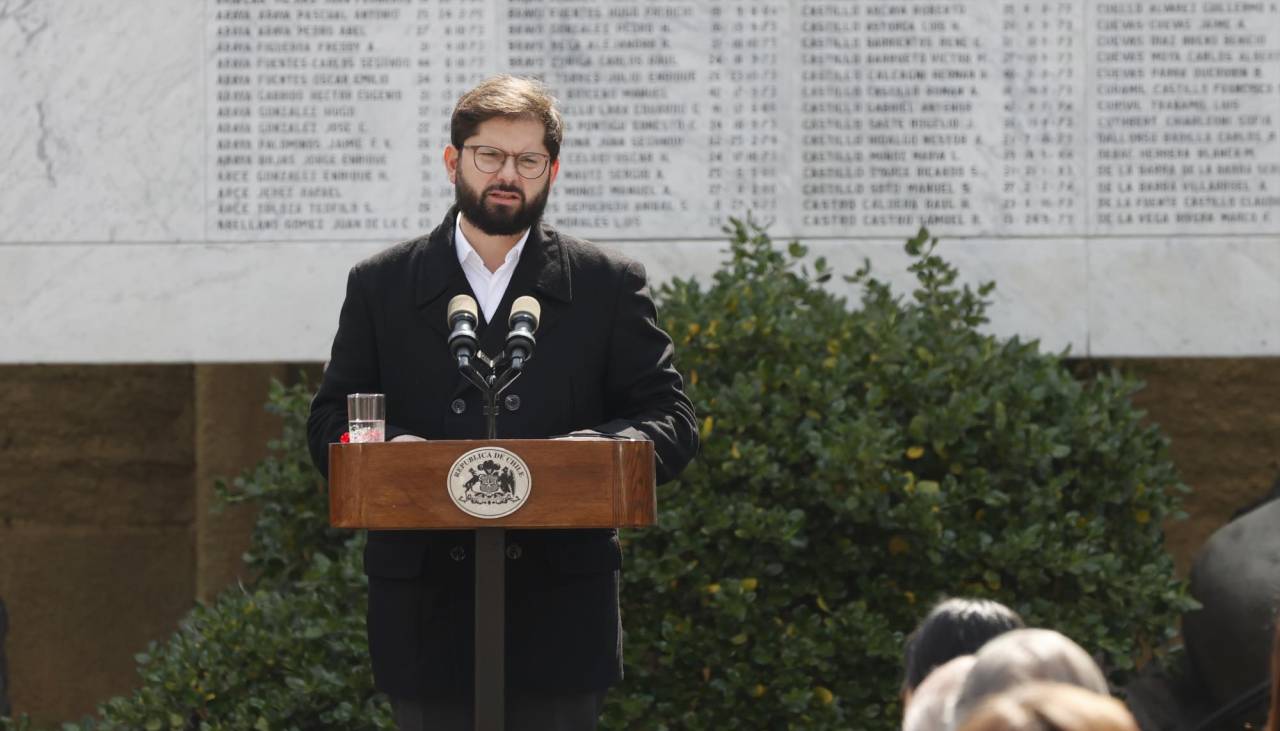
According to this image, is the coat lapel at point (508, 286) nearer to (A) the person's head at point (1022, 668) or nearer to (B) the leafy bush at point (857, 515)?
(A) the person's head at point (1022, 668)

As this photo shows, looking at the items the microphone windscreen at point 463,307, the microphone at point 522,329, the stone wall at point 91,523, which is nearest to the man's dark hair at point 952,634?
the microphone at point 522,329

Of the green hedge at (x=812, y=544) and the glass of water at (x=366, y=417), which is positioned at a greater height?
the glass of water at (x=366, y=417)

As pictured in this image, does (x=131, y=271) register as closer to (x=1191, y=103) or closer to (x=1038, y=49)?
(x=1038, y=49)

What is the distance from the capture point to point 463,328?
3.01 meters

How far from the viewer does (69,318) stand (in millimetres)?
6102

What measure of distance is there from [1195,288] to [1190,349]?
21 cm

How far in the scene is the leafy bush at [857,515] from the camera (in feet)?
15.6

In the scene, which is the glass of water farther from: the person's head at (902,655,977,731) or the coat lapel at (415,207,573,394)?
the person's head at (902,655,977,731)

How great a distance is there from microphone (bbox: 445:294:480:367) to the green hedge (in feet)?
5.89

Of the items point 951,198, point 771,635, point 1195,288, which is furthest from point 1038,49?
point 771,635

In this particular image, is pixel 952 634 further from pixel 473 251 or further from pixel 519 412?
pixel 473 251

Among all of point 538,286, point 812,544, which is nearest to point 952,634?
point 538,286

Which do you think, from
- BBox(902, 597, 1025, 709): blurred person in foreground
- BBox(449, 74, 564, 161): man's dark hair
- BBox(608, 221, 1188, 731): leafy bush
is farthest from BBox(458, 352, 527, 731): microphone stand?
BBox(608, 221, 1188, 731): leafy bush

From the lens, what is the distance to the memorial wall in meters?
6.02
